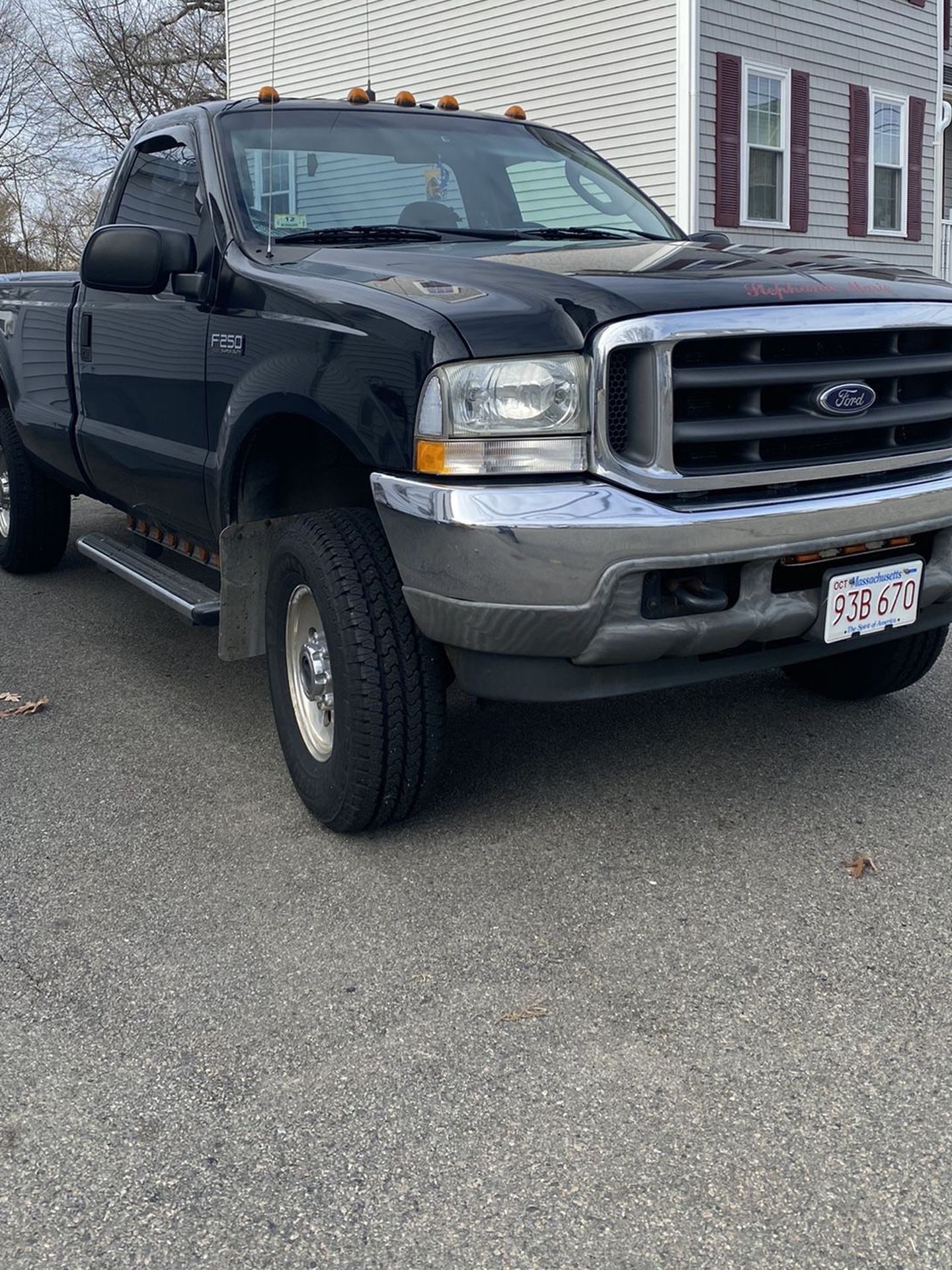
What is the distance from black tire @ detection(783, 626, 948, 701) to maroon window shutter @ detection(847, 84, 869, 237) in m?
13.5

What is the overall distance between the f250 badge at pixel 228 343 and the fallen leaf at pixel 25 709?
1462 mm

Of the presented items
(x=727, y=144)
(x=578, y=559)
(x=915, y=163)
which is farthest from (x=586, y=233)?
(x=915, y=163)

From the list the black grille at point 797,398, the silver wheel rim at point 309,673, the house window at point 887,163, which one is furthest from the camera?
the house window at point 887,163

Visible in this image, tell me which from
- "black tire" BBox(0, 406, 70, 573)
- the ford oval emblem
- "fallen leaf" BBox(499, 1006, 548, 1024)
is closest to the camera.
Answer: "fallen leaf" BBox(499, 1006, 548, 1024)

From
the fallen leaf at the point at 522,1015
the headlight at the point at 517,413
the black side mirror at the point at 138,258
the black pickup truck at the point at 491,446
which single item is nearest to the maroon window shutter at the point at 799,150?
the black pickup truck at the point at 491,446

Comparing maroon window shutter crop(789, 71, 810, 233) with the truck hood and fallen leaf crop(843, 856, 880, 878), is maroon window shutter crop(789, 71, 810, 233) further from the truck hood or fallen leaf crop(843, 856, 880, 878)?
fallen leaf crop(843, 856, 880, 878)

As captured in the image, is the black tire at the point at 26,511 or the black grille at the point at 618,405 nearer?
the black grille at the point at 618,405

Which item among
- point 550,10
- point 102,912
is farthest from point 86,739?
point 550,10

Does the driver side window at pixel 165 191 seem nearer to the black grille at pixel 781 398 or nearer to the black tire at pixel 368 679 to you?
the black tire at pixel 368 679

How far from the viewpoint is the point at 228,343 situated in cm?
374

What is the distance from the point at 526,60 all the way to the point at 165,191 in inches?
468

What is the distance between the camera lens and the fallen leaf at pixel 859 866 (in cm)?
312

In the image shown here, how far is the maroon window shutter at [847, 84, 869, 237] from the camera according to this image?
1623cm

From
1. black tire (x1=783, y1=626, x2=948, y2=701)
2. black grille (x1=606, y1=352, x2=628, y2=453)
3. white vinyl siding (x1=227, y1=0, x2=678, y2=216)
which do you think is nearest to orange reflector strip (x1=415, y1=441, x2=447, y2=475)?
black grille (x1=606, y1=352, x2=628, y2=453)
